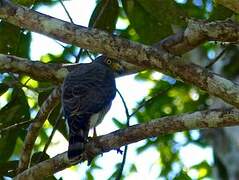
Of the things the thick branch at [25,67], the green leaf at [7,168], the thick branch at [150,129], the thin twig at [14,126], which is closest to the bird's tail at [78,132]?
the thick branch at [150,129]

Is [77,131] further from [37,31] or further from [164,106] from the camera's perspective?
[164,106]

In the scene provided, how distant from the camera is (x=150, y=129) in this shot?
4.93 meters

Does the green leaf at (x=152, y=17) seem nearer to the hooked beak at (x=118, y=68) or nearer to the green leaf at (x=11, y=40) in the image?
the hooked beak at (x=118, y=68)

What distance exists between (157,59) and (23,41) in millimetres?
2633

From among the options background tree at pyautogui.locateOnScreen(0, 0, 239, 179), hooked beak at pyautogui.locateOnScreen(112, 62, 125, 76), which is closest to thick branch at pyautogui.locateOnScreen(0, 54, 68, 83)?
background tree at pyautogui.locateOnScreen(0, 0, 239, 179)

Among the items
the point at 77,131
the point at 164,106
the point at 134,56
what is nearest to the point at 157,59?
the point at 134,56

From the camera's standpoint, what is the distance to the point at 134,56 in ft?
15.2

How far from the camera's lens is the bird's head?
644cm

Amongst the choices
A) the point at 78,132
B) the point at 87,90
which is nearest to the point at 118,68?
the point at 87,90

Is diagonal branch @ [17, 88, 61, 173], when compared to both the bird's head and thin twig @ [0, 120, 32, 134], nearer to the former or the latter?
A: thin twig @ [0, 120, 32, 134]

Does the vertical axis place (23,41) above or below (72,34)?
above

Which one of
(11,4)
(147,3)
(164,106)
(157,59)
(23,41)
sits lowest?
(157,59)

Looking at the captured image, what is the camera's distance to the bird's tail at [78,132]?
18.4 ft

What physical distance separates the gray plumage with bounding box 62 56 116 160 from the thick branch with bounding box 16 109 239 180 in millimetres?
192
